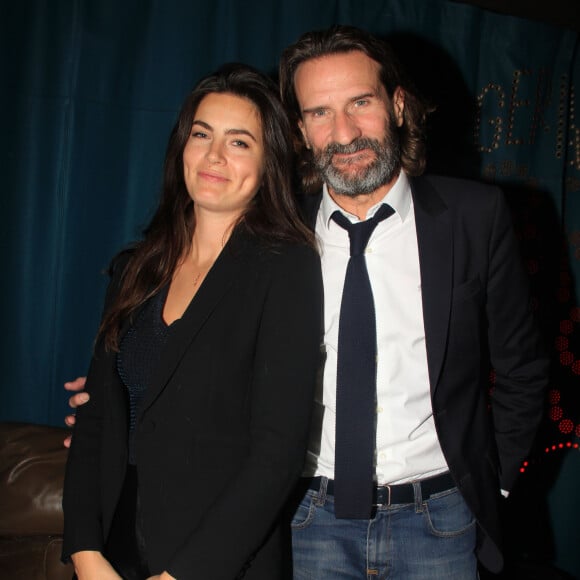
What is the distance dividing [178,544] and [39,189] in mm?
1283

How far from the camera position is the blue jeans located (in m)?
1.27

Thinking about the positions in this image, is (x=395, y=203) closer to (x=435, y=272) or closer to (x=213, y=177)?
(x=435, y=272)

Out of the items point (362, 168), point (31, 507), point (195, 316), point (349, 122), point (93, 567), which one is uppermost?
point (349, 122)

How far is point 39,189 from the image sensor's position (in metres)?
1.88

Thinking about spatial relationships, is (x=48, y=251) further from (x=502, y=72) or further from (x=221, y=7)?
(x=502, y=72)

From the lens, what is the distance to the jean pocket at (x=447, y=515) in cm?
127

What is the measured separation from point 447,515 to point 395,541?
0.42ft

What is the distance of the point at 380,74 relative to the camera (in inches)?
55.8

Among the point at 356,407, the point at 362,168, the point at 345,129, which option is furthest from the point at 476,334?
the point at 345,129

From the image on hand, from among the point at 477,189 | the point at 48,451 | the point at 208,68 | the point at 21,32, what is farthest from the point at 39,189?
the point at 477,189

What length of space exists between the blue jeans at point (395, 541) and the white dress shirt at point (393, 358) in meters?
0.07

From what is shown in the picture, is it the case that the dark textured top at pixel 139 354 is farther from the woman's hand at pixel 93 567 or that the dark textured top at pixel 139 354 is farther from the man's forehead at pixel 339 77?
the man's forehead at pixel 339 77

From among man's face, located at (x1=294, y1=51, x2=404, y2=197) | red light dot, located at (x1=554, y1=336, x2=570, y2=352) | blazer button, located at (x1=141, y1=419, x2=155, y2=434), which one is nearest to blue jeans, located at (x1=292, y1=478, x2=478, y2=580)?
blazer button, located at (x1=141, y1=419, x2=155, y2=434)

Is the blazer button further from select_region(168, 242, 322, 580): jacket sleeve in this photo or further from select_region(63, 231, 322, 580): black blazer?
select_region(168, 242, 322, 580): jacket sleeve
